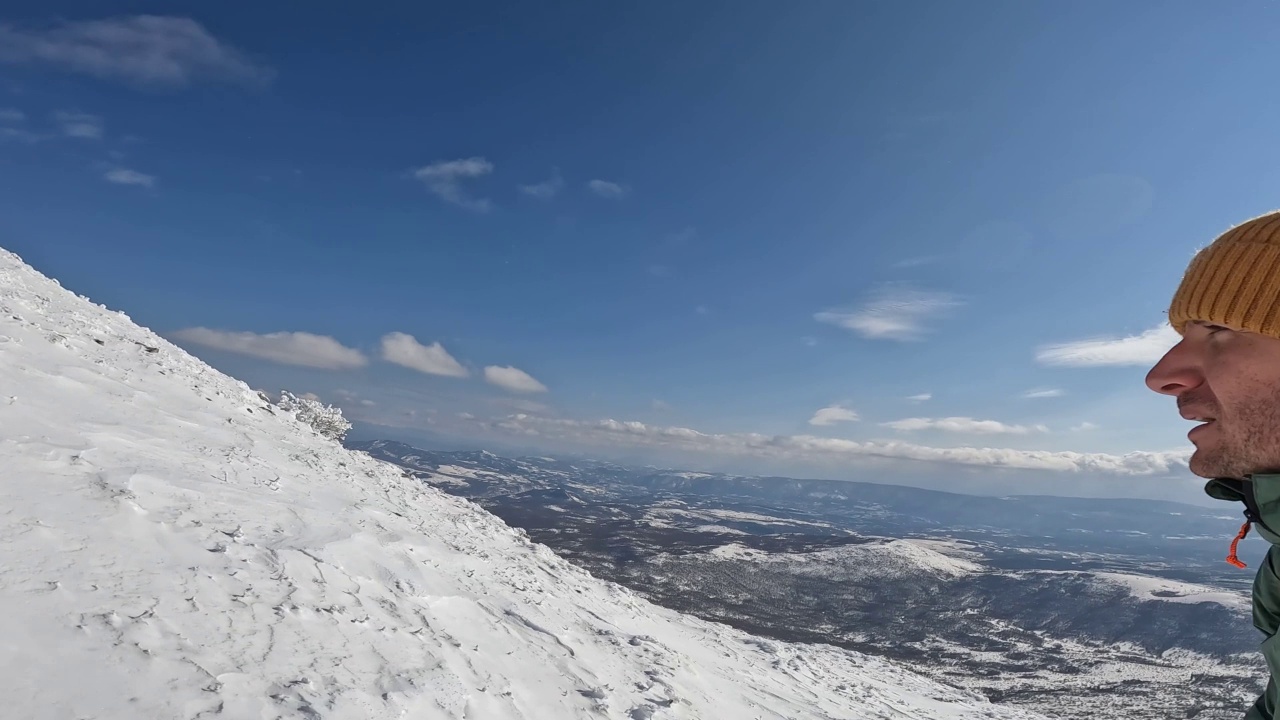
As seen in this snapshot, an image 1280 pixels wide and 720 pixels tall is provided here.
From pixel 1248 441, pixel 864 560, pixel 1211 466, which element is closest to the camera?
pixel 1248 441

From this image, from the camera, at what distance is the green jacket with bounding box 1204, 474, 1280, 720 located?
1760mm

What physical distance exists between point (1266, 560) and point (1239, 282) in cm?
100

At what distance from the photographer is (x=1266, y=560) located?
199 cm

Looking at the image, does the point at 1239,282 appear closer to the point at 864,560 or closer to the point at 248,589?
the point at 248,589

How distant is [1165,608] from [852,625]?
75.9 m

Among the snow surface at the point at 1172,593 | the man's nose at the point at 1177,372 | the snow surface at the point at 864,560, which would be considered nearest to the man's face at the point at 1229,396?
the man's nose at the point at 1177,372

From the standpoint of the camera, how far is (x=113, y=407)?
44.0 feet

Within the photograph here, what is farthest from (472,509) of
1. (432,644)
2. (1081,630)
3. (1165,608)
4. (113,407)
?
(1165,608)

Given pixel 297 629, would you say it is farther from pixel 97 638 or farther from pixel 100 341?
pixel 100 341

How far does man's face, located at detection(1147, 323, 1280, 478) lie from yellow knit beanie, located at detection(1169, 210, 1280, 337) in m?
0.08

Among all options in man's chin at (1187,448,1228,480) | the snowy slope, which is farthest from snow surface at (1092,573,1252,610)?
man's chin at (1187,448,1228,480)

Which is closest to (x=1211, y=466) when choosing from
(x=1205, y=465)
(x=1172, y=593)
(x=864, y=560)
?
(x=1205, y=465)

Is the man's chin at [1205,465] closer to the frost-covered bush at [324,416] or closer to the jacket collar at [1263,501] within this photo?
the jacket collar at [1263,501]

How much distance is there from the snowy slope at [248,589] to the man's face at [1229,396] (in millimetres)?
7996
